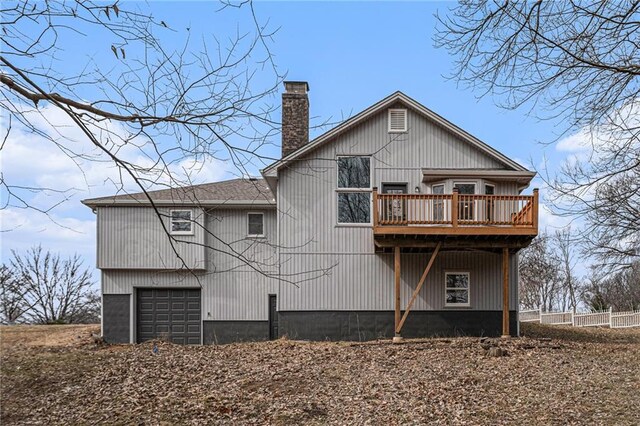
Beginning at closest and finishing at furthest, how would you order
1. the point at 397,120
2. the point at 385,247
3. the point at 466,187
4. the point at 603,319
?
1. the point at 385,247
2. the point at 466,187
3. the point at 397,120
4. the point at 603,319

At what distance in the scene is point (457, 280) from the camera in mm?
18094

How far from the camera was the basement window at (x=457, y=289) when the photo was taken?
18.0 meters

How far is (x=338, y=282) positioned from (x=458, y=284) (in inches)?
150

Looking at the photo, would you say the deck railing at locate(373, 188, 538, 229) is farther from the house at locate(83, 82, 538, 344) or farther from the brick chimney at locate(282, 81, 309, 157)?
the brick chimney at locate(282, 81, 309, 157)

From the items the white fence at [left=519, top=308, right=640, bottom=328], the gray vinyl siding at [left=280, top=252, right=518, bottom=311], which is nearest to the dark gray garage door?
the gray vinyl siding at [left=280, top=252, right=518, bottom=311]

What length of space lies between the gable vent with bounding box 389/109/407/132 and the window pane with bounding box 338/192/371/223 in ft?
7.52

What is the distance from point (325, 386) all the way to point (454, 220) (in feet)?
22.7

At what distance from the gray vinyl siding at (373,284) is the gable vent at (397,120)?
4035 mm

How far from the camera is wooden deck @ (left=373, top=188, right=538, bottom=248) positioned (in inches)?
630

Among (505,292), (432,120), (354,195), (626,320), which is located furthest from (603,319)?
(354,195)

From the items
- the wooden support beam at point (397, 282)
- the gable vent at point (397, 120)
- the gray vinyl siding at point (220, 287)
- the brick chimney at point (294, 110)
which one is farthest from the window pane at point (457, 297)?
the brick chimney at point (294, 110)

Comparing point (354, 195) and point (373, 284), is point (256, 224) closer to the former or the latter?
point (354, 195)

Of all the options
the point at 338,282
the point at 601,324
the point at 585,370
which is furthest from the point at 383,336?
the point at 601,324

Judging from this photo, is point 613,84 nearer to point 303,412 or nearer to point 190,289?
point 303,412
